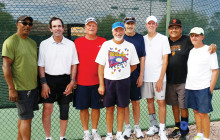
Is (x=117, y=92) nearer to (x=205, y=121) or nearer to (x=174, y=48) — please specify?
(x=174, y=48)

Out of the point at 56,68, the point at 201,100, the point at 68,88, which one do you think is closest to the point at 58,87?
the point at 68,88

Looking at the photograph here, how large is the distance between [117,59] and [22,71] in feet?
3.96

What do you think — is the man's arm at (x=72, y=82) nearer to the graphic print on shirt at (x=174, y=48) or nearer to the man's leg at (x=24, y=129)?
the man's leg at (x=24, y=129)

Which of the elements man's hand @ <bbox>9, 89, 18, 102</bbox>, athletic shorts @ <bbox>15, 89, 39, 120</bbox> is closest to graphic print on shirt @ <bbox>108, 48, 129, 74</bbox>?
athletic shorts @ <bbox>15, 89, 39, 120</bbox>

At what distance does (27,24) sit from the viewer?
8.03ft

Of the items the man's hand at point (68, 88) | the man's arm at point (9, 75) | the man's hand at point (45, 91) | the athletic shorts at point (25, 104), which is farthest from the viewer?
the man's hand at point (68, 88)

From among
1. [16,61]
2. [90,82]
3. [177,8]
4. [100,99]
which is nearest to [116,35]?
[90,82]

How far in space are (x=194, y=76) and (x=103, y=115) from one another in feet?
6.79

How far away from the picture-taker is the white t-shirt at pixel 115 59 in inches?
105

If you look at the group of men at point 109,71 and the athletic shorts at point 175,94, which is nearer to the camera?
the group of men at point 109,71

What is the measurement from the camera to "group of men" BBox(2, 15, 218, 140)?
8.09 feet

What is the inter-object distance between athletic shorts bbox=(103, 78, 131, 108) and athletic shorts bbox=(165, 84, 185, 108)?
0.74 meters

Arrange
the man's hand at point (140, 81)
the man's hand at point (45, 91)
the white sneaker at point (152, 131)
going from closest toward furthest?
1. the man's hand at point (45, 91)
2. the man's hand at point (140, 81)
3. the white sneaker at point (152, 131)

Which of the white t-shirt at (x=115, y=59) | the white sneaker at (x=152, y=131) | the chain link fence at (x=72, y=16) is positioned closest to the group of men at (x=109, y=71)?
the white t-shirt at (x=115, y=59)
